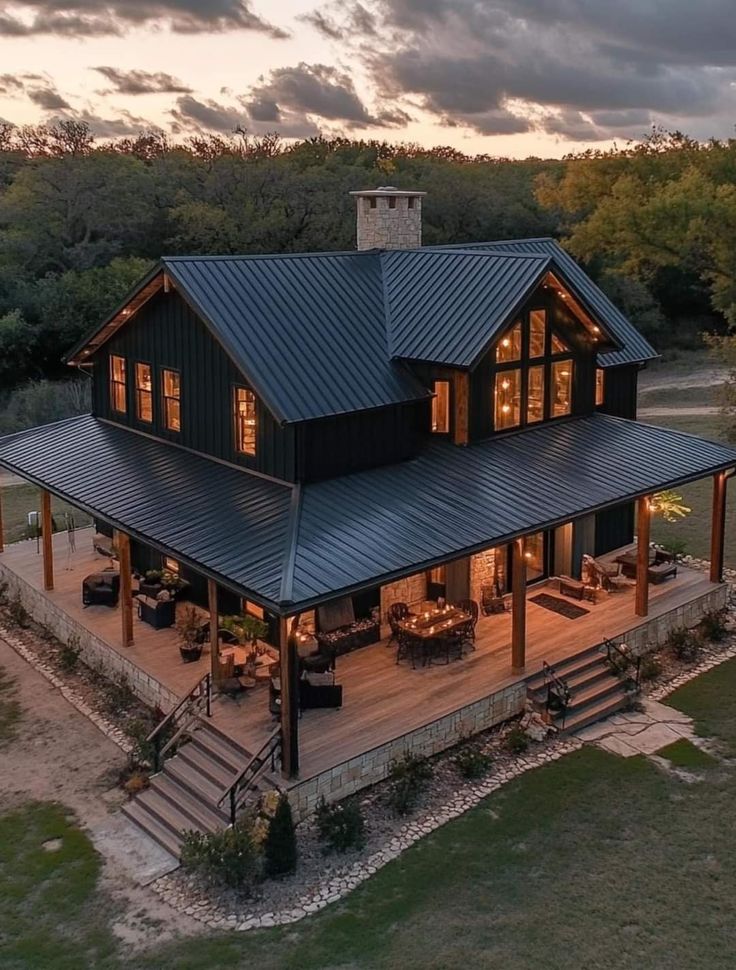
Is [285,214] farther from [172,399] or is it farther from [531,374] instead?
[531,374]

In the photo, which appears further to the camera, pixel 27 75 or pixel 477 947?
pixel 27 75

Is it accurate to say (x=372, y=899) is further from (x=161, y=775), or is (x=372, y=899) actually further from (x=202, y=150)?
(x=202, y=150)

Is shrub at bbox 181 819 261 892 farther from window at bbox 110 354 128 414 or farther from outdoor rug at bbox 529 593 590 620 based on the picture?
window at bbox 110 354 128 414

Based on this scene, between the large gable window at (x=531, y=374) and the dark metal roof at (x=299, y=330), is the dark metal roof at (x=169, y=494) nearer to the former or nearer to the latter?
the dark metal roof at (x=299, y=330)

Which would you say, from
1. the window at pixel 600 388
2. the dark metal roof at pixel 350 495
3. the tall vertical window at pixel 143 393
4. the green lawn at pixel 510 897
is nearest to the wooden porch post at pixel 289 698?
the dark metal roof at pixel 350 495

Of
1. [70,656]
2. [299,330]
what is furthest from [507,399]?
[70,656]

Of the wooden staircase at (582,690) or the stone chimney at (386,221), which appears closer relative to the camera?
the wooden staircase at (582,690)

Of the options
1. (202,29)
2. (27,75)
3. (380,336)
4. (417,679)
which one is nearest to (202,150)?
(27,75)
